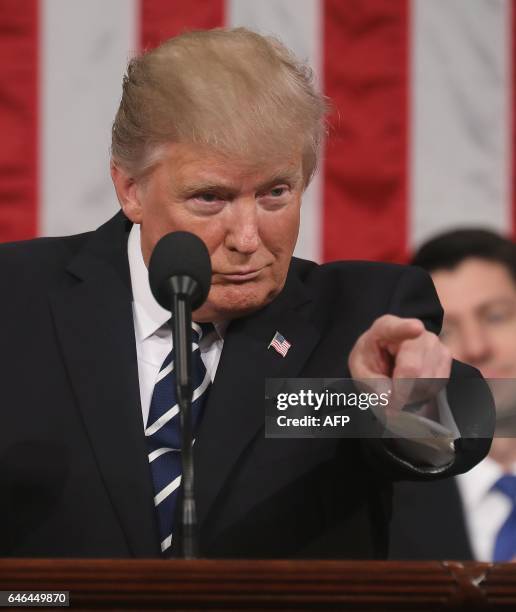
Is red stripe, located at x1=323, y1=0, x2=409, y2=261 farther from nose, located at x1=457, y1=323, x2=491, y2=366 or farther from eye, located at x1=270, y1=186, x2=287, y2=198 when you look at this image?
eye, located at x1=270, y1=186, x2=287, y2=198

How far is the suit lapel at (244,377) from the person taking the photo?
5.51 ft

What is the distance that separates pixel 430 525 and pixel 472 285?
0.77 m

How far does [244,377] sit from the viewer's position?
1.77 meters

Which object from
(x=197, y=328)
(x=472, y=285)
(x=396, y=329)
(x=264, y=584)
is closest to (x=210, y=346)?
(x=197, y=328)

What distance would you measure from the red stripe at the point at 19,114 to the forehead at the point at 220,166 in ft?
5.37

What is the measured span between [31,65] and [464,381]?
202 centimetres

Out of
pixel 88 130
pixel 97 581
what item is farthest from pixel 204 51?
pixel 88 130

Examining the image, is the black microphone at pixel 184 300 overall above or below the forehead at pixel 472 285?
above

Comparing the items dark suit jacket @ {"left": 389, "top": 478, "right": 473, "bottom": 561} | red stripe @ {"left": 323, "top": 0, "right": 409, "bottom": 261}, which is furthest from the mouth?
red stripe @ {"left": 323, "top": 0, "right": 409, "bottom": 261}

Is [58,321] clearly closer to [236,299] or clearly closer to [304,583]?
[236,299]

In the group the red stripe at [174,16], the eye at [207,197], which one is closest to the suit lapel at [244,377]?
the eye at [207,197]

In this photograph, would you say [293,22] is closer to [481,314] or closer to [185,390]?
[481,314]

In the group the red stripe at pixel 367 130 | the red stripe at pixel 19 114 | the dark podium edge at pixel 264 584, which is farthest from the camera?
the red stripe at pixel 367 130

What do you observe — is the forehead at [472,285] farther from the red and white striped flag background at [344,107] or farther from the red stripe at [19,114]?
the red stripe at [19,114]
